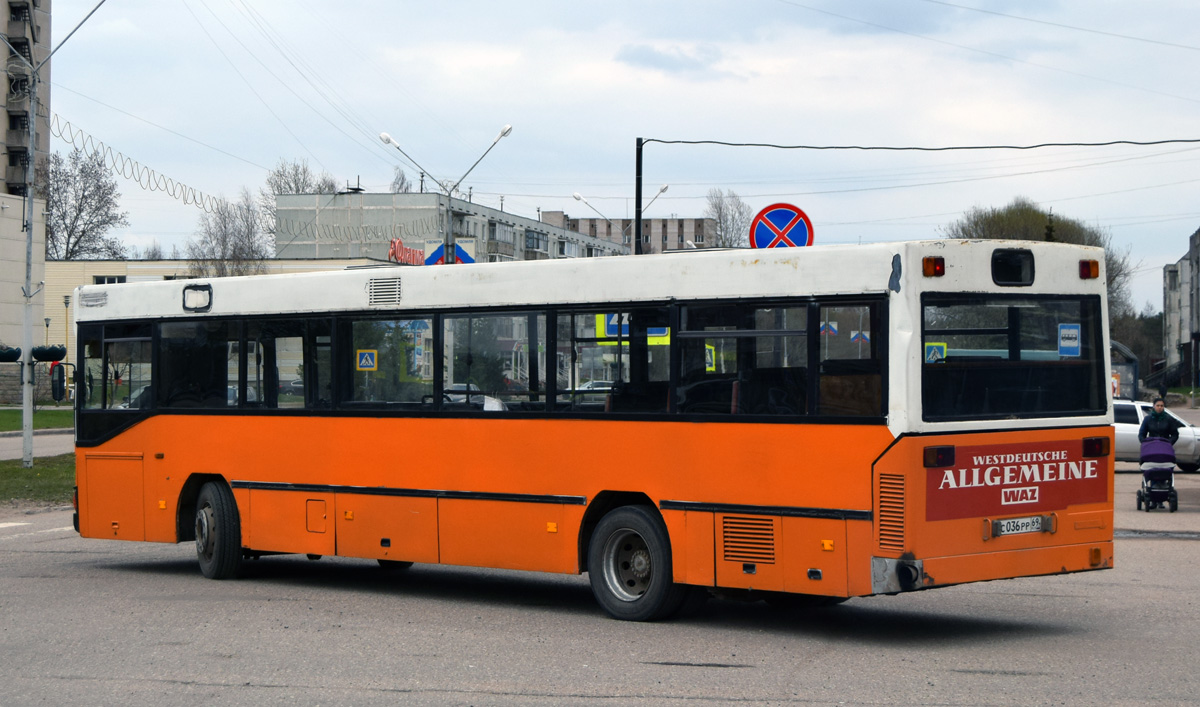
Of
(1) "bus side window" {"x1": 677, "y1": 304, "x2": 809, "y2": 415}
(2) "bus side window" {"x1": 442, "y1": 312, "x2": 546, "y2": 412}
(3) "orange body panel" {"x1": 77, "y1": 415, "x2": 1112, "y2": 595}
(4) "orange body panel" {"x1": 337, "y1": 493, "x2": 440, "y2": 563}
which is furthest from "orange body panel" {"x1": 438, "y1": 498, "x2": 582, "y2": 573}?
(1) "bus side window" {"x1": 677, "y1": 304, "x2": 809, "y2": 415}

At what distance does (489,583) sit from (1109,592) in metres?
5.31

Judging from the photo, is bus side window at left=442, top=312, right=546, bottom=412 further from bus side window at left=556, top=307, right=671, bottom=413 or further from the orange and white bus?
bus side window at left=556, top=307, right=671, bottom=413

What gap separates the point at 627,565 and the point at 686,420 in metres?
1.21

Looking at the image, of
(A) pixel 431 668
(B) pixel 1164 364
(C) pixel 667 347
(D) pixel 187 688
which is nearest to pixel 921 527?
(C) pixel 667 347

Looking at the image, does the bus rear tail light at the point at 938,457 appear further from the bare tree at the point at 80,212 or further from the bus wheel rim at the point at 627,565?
the bare tree at the point at 80,212

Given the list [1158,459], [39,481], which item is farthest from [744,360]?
[39,481]

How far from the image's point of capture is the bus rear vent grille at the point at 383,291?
11.8m

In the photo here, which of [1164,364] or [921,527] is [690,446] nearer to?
[921,527]

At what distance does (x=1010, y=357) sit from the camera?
9.37 metres

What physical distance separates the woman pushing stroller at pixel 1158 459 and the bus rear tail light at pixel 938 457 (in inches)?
490

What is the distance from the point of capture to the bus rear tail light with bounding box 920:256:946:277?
354 inches

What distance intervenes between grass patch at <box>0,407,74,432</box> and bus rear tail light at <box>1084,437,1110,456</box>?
131 ft

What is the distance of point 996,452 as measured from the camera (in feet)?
30.0

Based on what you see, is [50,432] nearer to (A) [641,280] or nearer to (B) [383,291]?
(B) [383,291]
